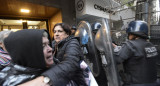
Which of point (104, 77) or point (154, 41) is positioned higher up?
point (154, 41)

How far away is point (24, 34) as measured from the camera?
0.69 m

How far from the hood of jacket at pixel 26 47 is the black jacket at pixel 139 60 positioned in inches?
58.0

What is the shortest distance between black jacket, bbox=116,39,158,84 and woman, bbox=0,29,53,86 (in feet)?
4.84

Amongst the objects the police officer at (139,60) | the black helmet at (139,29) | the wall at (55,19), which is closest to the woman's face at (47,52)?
the police officer at (139,60)

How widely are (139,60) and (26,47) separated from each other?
67.9 inches

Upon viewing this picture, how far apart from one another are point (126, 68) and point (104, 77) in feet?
2.58

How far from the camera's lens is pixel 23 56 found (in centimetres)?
69

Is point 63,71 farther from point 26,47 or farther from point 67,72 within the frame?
point 26,47

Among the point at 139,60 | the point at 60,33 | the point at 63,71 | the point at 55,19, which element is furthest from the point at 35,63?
the point at 55,19

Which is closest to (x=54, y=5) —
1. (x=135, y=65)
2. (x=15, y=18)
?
(x=15, y=18)

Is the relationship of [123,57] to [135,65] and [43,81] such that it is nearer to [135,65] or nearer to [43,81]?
[135,65]

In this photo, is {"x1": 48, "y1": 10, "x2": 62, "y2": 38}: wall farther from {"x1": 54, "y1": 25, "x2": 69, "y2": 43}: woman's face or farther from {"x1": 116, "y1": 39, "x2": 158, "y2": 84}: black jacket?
{"x1": 116, "y1": 39, "x2": 158, "y2": 84}: black jacket

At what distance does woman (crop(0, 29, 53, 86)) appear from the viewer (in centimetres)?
67

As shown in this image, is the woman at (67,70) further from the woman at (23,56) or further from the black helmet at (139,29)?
the black helmet at (139,29)
